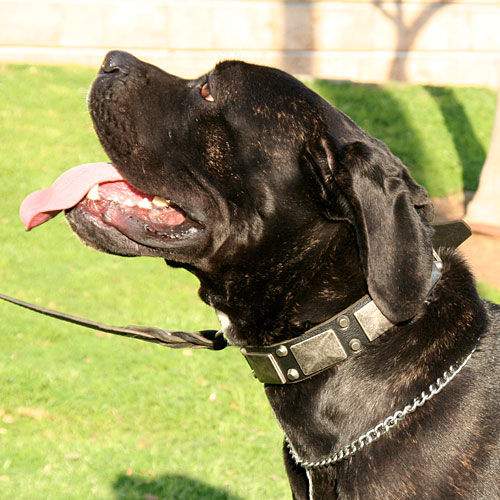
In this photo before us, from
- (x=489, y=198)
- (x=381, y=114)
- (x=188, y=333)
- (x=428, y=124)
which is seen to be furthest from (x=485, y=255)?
(x=188, y=333)

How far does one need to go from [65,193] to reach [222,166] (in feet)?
2.15

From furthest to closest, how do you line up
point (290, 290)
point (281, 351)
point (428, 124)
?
point (428, 124) < point (290, 290) < point (281, 351)

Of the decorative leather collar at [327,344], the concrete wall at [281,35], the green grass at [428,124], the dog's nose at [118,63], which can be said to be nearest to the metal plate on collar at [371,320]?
the decorative leather collar at [327,344]

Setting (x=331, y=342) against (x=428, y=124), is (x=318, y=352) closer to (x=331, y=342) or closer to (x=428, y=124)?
(x=331, y=342)

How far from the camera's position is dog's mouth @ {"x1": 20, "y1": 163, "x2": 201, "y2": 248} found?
Result: 3205 millimetres

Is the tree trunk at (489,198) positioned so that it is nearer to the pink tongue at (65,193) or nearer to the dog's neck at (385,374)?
the dog's neck at (385,374)

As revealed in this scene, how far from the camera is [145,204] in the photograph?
10.9 ft

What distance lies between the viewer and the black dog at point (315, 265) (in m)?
2.72

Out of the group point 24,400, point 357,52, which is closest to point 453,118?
point 357,52

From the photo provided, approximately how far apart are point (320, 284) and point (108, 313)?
5277 mm

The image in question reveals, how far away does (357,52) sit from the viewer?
54.1ft

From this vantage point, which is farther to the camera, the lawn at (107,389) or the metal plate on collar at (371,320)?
the lawn at (107,389)

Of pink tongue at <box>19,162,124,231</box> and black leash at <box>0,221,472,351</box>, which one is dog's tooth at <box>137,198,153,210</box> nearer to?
pink tongue at <box>19,162,124,231</box>

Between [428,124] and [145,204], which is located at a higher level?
[145,204]
